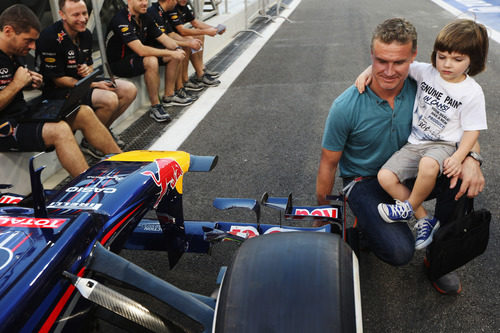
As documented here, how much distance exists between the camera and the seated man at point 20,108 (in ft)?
11.7

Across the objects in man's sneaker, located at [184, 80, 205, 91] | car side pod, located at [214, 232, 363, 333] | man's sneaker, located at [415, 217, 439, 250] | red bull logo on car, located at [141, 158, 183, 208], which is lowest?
man's sneaker, located at [184, 80, 205, 91]

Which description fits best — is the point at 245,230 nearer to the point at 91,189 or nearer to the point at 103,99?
the point at 91,189

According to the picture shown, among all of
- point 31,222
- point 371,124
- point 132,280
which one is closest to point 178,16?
point 371,124

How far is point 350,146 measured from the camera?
2777 mm

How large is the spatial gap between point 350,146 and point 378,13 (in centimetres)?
1281

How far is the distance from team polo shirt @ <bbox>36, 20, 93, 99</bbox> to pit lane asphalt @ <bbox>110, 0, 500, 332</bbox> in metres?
1.30

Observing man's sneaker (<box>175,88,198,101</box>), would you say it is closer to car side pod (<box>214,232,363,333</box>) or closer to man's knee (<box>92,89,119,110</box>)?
man's knee (<box>92,89,119,110</box>)

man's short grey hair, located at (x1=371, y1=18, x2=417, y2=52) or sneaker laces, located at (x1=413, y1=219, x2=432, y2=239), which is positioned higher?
man's short grey hair, located at (x1=371, y1=18, x2=417, y2=52)

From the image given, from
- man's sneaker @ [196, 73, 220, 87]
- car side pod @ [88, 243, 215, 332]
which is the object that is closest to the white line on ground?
man's sneaker @ [196, 73, 220, 87]

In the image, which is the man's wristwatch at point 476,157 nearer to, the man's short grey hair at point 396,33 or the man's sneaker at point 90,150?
the man's short grey hair at point 396,33

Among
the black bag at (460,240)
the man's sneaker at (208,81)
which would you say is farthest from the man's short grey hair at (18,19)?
the man's sneaker at (208,81)

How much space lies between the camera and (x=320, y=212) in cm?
240

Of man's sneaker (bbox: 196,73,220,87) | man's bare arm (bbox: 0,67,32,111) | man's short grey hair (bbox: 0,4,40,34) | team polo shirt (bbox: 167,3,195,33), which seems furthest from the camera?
team polo shirt (bbox: 167,3,195,33)

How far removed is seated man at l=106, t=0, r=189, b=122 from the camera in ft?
18.6
